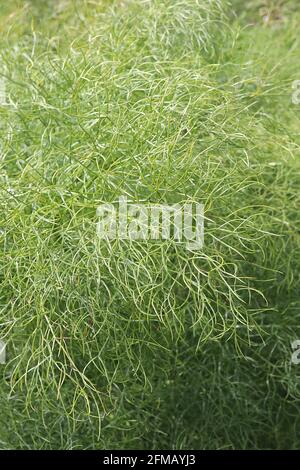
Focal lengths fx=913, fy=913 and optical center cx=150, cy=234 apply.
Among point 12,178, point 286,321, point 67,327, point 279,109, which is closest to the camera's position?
point 67,327

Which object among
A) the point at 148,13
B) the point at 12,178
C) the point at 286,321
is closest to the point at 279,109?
the point at 148,13

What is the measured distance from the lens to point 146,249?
67.2 inches

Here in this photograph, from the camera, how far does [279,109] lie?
228cm

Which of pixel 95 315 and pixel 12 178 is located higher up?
pixel 12 178

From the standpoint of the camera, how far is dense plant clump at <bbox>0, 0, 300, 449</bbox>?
1695 mm

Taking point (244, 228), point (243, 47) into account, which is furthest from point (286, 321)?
point (243, 47)

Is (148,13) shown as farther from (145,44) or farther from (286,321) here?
(286,321)

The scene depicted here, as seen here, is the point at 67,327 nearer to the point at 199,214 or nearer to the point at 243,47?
the point at 199,214

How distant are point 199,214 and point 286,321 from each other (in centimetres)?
44

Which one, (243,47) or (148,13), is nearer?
(148,13)

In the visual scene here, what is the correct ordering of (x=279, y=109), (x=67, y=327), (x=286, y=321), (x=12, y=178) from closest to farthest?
(x=67, y=327), (x=12, y=178), (x=286, y=321), (x=279, y=109)

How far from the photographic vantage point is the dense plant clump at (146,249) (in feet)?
5.56
